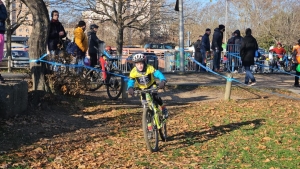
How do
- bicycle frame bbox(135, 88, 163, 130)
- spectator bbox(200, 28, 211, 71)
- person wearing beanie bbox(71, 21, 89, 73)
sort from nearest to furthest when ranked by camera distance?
bicycle frame bbox(135, 88, 163, 130) → person wearing beanie bbox(71, 21, 89, 73) → spectator bbox(200, 28, 211, 71)

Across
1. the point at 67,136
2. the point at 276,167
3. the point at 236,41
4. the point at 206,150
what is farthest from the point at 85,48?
the point at 236,41

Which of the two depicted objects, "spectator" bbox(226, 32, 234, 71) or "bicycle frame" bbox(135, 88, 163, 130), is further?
"spectator" bbox(226, 32, 234, 71)

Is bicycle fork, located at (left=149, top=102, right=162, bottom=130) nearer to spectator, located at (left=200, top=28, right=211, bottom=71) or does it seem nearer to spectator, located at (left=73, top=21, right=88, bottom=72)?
spectator, located at (left=73, top=21, right=88, bottom=72)

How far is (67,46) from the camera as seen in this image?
1241 centimetres

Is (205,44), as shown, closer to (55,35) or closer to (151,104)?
(55,35)

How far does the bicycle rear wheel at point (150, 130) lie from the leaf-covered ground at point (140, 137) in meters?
0.15

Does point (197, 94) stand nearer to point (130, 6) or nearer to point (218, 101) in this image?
point (218, 101)

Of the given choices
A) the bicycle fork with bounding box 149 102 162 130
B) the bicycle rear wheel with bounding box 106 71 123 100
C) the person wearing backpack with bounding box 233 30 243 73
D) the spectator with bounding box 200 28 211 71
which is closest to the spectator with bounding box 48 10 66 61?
the bicycle rear wheel with bounding box 106 71 123 100

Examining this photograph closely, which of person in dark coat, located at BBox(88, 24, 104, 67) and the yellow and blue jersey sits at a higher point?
person in dark coat, located at BBox(88, 24, 104, 67)

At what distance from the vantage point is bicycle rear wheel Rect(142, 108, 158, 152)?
281 inches

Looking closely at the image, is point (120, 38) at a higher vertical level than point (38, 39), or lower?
higher

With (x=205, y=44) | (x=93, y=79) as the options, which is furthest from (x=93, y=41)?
(x=205, y=44)

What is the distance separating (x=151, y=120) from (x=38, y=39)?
452 cm

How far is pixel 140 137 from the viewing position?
8312 millimetres
